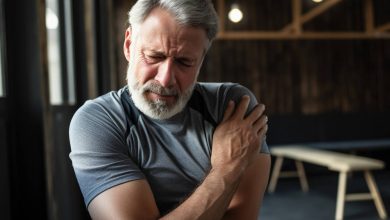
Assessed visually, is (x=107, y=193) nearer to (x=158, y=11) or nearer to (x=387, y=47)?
(x=158, y=11)

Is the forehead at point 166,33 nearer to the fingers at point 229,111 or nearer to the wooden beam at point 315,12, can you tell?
the fingers at point 229,111

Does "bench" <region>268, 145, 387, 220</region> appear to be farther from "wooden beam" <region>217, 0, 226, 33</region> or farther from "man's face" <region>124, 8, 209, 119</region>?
"man's face" <region>124, 8, 209, 119</region>

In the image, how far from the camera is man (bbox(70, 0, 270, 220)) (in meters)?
1.19

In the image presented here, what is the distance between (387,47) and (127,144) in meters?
7.55

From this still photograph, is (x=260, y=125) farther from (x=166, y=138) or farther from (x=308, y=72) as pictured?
(x=308, y=72)

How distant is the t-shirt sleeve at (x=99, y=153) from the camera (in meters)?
1.19

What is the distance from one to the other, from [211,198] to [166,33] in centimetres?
46

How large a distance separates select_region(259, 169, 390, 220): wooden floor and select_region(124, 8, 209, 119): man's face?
3.78 meters

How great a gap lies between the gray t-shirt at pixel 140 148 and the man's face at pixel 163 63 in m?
0.06

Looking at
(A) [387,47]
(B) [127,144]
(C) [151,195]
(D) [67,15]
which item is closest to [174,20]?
(B) [127,144]

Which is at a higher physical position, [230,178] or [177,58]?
[177,58]

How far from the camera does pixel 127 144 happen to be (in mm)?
1276

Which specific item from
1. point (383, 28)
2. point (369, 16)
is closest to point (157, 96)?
point (383, 28)

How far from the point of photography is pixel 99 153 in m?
1.21
